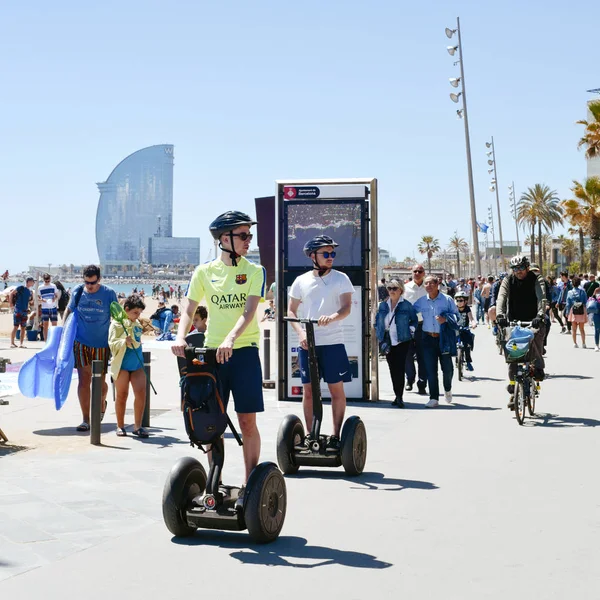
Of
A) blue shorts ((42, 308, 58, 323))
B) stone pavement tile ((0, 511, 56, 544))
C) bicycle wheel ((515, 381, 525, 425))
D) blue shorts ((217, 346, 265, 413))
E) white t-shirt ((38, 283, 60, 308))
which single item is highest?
white t-shirt ((38, 283, 60, 308))

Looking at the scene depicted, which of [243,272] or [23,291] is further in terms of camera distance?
[23,291]

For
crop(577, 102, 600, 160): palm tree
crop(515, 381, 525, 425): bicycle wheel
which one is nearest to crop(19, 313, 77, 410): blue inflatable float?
crop(515, 381, 525, 425): bicycle wheel

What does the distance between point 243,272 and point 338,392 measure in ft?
7.44

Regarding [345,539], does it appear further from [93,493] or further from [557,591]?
[93,493]

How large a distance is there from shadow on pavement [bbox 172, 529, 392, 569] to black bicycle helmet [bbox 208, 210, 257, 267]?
5.40 feet

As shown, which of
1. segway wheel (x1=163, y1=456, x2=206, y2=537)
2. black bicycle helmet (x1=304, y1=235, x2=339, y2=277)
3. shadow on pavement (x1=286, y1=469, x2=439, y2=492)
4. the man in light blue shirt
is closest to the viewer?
segway wheel (x1=163, y1=456, x2=206, y2=537)

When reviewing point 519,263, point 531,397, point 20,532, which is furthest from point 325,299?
point 531,397

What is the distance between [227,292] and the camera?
5.80m

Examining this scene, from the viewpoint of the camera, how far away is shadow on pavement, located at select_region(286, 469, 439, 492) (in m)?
7.23

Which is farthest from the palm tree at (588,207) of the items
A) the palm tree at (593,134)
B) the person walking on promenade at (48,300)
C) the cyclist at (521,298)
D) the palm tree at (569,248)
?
the palm tree at (569,248)

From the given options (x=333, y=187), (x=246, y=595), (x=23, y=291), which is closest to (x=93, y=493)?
(x=246, y=595)

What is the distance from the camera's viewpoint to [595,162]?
88.1 meters

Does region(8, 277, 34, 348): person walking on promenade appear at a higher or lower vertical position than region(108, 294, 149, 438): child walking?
higher

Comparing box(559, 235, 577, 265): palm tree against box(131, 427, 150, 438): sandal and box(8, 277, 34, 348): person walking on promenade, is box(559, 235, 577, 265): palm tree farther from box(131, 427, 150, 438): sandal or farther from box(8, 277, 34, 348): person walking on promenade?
box(131, 427, 150, 438): sandal
